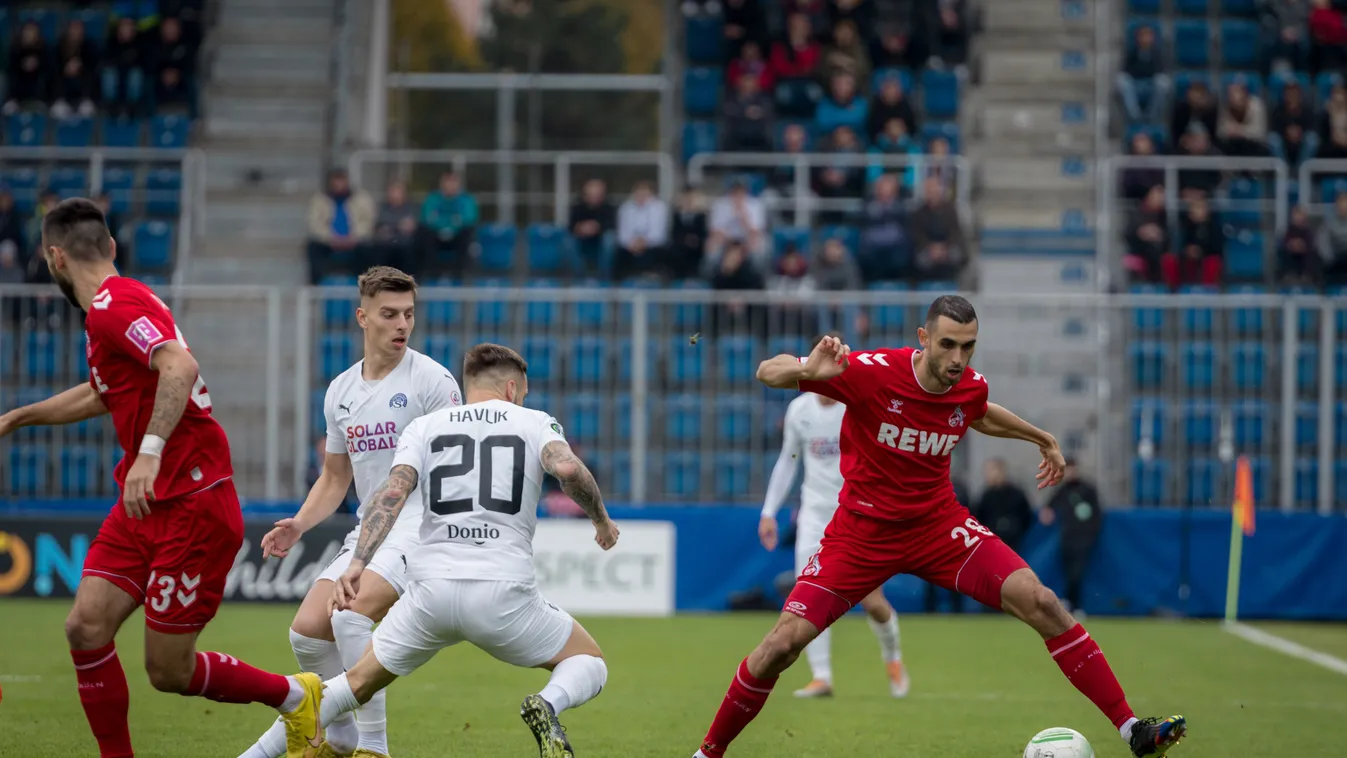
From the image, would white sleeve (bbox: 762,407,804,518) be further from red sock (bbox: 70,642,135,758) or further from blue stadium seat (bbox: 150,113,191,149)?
blue stadium seat (bbox: 150,113,191,149)

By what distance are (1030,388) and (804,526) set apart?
7827mm

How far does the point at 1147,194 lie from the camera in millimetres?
22078

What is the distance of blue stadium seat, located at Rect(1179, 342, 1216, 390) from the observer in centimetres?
1941

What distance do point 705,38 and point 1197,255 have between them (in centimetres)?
819

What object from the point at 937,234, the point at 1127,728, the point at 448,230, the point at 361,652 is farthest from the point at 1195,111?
the point at 361,652

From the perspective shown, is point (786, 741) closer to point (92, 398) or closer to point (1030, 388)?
point (92, 398)

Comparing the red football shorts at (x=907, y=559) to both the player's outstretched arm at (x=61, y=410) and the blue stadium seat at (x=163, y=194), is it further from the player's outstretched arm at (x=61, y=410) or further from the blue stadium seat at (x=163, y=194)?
the blue stadium seat at (x=163, y=194)

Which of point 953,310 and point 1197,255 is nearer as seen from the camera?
point 953,310

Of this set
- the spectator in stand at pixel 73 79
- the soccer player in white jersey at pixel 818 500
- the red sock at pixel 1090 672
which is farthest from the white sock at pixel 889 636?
the spectator in stand at pixel 73 79

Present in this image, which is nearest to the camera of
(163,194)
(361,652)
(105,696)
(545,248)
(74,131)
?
(105,696)

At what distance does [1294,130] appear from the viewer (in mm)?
22562

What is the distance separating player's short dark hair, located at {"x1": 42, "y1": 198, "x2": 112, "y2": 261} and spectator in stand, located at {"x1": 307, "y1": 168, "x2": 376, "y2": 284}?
14192 mm

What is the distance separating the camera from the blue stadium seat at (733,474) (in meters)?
19.3

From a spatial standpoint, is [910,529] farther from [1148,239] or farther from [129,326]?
[1148,239]
